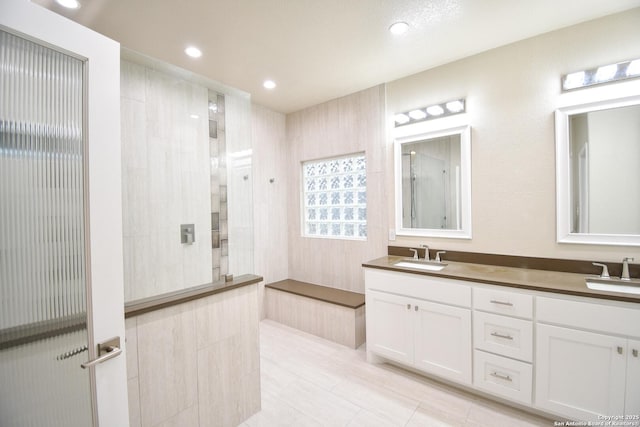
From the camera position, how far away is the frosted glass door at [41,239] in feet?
2.70

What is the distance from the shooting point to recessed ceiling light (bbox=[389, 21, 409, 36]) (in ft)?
6.50

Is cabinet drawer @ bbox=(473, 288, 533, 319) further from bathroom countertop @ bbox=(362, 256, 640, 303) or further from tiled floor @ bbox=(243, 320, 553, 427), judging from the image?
tiled floor @ bbox=(243, 320, 553, 427)

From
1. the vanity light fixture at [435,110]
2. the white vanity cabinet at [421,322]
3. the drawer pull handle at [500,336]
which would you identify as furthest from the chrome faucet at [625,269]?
the vanity light fixture at [435,110]

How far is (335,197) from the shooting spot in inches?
141

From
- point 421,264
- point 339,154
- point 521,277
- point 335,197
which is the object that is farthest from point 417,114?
point 521,277

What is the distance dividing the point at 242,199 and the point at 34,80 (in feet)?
3.96

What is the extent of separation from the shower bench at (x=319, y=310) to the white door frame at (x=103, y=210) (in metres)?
2.13

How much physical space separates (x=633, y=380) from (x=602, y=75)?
77.1 inches

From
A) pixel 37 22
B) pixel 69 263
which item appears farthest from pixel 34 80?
pixel 69 263

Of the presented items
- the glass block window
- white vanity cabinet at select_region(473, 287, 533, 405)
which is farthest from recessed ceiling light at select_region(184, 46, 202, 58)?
white vanity cabinet at select_region(473, 287, 533, 405)

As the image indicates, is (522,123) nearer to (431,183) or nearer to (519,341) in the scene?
(431,183)

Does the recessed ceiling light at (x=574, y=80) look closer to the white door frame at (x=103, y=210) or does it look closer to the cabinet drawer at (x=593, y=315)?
the cabinet drawer at (x=593, y=315)

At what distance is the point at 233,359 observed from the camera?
1747 millimetres

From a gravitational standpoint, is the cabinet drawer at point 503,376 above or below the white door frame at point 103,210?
below
